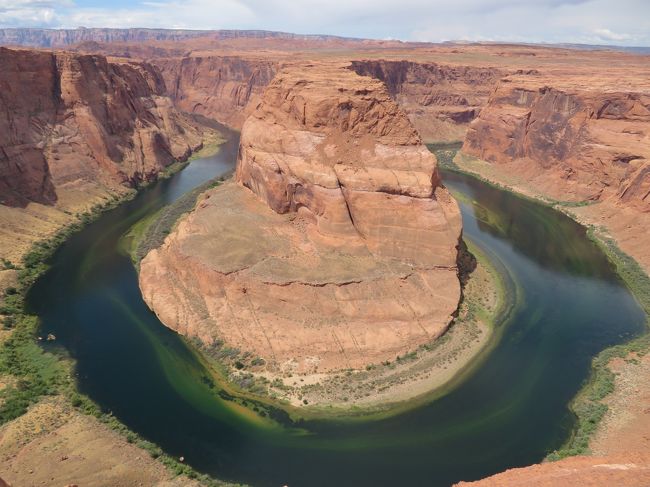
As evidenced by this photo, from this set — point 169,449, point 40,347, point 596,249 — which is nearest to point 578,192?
point 596,249

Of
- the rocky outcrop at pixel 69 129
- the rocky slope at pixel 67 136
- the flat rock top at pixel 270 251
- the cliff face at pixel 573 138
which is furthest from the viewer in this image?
the cliff face at pixel 573 138

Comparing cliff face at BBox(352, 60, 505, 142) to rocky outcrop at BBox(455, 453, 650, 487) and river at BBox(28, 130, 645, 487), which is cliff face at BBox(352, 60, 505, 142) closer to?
river at BBox(28, 130, 645, 487)

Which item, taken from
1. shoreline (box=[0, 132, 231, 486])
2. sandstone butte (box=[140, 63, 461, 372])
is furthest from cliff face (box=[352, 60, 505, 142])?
shoreline (box=[0, 132, 231, 486])

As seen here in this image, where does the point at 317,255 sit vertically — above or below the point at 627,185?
below

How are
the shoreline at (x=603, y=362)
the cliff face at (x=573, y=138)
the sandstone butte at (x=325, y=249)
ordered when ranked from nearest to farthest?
1. the shoreline at (x=603, y=362)
2. the sandstone butte at (x=325, y=249)
3. the cliff face at (x=573, y=138)

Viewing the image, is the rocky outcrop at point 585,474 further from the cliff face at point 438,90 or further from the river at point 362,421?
the cliff face at point 438,90

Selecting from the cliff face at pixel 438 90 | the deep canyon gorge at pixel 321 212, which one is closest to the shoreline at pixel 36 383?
the deep canyon gorge at pixel 321 212

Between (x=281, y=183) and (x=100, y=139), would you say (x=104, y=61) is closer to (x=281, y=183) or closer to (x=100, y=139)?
(x=100, y=139)
